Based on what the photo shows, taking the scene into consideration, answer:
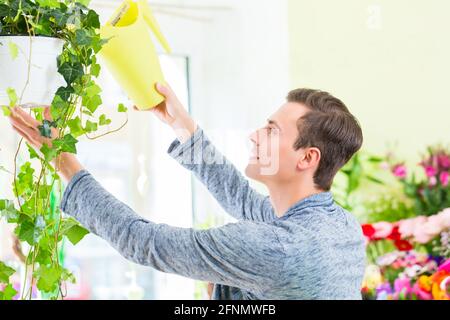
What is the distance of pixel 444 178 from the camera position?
2.25m

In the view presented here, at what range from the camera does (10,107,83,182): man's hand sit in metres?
0.97

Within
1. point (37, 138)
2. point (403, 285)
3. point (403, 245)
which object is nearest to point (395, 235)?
point (403, 245)

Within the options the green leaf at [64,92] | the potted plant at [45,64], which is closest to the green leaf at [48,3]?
the potted plant at [45,64]

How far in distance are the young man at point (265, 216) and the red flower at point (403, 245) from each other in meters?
1.07

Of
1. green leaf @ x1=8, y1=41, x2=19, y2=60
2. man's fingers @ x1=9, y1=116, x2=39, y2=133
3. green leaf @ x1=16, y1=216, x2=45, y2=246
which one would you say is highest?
green leaf @ x1=8, y1=41, x2=19, y2=60

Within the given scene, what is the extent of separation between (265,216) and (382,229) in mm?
1066

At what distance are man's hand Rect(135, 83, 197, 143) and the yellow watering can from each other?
48 millimetres

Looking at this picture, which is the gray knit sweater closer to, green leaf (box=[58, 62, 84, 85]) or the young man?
the young man

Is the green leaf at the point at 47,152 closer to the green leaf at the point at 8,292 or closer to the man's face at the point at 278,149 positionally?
the green leaf at the point at 8,292

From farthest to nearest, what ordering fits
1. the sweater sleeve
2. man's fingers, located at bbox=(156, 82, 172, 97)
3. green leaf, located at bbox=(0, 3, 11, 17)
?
man's fingers, located at bbox=(156, 82, 172, 97)
the sweater sleeve
green leaf, located at bbox=(0, 3, 11, 17)

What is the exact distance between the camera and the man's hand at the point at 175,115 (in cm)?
120

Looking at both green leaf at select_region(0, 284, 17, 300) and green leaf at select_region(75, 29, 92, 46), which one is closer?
green leaf at select_region(75, 29, 92, 46)

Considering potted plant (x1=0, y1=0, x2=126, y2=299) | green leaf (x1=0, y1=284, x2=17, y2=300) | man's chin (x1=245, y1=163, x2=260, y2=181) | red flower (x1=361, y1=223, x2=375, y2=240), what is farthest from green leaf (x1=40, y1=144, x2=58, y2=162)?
red flower (x1=361, y1=223, x2=375, y2=240)

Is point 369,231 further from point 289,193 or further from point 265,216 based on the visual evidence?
point 289,193
